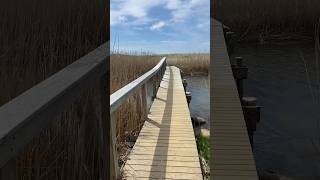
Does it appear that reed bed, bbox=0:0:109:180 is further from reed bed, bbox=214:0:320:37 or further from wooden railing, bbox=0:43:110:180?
reed bed, bbox=214:0:320:37

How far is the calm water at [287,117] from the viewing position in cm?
493

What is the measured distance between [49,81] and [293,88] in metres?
7.93

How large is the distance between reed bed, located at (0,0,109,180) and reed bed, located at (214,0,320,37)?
432 centimetres

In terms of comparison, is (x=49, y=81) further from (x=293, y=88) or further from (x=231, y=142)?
(x=293, y=88)

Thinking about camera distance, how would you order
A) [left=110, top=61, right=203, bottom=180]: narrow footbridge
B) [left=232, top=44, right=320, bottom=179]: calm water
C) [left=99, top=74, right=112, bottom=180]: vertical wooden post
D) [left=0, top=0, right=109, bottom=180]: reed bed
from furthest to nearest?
[left=232, top=44, right=320, bottom=179]: calm water
[left=110, top=61, right=203, bottom=180]: narrow footbridge
[left=99, top=74, right=112, bottom=180]: vertical wooden post
[left=0, top=0, right=109, bottom=180]: reed bed

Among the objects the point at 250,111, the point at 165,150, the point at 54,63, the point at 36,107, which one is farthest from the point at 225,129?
the point at 36,107

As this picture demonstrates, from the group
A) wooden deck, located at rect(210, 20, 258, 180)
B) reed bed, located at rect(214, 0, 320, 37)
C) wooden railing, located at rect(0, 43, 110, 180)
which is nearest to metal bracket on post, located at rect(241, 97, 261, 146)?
wooden deck, located at rect(210, 20, 258, 180)

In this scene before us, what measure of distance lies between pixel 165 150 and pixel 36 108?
235 cm

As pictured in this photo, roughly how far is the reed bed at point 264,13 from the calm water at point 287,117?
1.35 feet

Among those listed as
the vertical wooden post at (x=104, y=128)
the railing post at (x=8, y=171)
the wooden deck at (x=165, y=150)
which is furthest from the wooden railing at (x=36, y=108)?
the wooden deck at (x=165, y=150)

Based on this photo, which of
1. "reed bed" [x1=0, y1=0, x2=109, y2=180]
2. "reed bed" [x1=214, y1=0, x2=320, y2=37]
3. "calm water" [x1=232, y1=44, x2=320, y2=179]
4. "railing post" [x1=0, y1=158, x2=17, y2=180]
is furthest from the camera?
"reed bed" [x1=214, y1=0, x2=320, y2=37]

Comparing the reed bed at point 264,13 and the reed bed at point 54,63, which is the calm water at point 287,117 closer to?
the reed bed at point 264,13

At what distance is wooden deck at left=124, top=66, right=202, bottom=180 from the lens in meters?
2.53

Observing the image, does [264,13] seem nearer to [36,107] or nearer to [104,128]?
[104,128]
